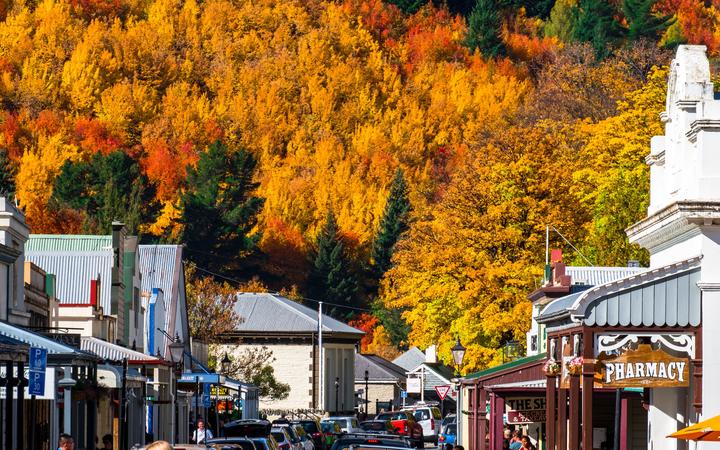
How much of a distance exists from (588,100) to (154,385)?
44.3m

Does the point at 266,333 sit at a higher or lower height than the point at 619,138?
lower

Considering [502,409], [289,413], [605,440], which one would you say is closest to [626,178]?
[502,409]

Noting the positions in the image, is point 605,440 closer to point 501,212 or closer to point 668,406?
point 668,406

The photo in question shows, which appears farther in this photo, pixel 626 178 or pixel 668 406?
pixel 626 178

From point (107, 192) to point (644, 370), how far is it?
436 feet

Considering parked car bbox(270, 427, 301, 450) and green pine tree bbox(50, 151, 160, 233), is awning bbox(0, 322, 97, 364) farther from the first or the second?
green pine tree bbox(50, 151, 160, 233)

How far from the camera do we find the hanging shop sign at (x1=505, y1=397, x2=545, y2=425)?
158 ft

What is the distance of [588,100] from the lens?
315 ft

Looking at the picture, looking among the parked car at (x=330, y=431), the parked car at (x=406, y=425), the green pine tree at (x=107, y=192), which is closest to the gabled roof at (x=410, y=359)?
the green pine tree at (x=107, y=192)

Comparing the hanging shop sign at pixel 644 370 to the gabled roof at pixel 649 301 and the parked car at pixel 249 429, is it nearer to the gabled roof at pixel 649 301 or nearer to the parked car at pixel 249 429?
the gabled roof at pixel 649 301

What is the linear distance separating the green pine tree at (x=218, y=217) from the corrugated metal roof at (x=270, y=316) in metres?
39.0

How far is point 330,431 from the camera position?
218 feet

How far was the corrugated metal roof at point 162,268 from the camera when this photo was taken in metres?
77.9

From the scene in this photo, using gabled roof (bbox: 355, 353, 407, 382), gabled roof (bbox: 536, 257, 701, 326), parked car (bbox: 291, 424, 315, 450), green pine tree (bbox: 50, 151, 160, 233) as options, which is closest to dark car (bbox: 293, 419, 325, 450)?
parked car (bbox: 291, 424, 315, 450)
